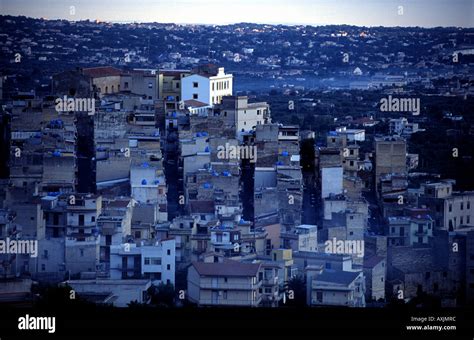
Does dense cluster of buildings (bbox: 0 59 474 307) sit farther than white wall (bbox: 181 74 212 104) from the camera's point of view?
No

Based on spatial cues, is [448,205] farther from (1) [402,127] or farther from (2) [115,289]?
(1) [402,127]

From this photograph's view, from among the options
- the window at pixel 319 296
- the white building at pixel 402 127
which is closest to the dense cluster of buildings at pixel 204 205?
the window at pixel 319 296

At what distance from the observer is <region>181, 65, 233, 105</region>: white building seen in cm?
1576

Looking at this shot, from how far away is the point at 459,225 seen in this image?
12430 millimetres

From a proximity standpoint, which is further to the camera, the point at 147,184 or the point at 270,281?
the point at 147,184

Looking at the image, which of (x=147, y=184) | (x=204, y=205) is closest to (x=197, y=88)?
(x=147, y=184)

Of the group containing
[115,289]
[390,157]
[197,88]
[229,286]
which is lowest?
[115,289]

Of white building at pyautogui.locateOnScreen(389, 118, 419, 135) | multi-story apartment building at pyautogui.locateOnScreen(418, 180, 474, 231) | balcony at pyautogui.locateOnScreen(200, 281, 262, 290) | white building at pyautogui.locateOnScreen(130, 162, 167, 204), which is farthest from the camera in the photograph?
white building at pyautogui.locateOnScreen(389, 118, 419, 135)

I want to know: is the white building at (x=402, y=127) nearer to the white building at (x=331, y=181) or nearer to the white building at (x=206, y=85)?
the white building at (x=206, y=85)

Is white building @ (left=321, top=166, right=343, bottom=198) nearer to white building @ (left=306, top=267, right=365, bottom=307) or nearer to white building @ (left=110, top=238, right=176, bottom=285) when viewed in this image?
white building @ (left=110, top=238, right=176, bottom=285)

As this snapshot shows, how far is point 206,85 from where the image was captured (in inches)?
631

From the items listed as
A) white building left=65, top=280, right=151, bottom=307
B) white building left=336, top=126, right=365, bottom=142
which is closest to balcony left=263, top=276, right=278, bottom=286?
white building left=65, top=280, right=151, bottom=307

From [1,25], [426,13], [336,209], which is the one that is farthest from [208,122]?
[426,13]

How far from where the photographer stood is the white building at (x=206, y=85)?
15.8 metres
